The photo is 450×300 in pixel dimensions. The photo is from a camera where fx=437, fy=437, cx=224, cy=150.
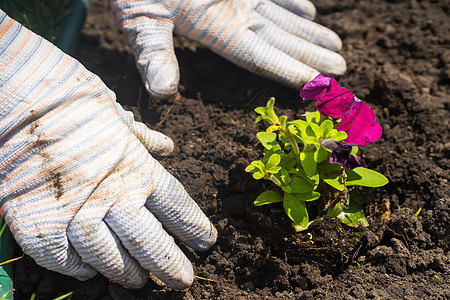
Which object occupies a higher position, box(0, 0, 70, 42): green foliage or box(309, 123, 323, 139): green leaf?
box(309, 123, 323, 139): green leaf

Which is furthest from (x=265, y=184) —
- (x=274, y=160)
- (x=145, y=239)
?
(x=145, y=239)

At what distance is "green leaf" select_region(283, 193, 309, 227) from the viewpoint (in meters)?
1.69

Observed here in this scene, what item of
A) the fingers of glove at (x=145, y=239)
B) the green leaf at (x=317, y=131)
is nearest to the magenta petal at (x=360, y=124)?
the green leaf at (x=317, y=131)

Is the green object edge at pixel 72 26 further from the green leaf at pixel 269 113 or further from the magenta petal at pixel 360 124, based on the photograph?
the magenta petal at pixel 360 124

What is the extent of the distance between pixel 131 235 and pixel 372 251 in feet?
3.26

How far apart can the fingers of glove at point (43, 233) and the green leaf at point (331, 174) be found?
38.3 inches

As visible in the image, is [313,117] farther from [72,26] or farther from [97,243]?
[72,26]

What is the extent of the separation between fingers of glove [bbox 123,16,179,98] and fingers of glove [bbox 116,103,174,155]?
198 mm

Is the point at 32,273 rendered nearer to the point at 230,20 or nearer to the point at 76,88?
the point at 76,88

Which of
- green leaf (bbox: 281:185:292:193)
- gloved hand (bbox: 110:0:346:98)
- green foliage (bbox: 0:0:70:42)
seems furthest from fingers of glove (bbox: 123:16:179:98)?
green leaf (bbox: 281:185:292:193)

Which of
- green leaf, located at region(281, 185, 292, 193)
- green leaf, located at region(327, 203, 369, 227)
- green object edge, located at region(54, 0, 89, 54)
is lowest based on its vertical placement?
green leaf, located at region(327, 203, 369, 227)

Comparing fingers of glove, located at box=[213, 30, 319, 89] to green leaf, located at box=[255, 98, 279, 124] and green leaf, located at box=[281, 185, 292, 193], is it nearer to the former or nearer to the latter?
green leaf, located at box=[255, 98, 279, 124]

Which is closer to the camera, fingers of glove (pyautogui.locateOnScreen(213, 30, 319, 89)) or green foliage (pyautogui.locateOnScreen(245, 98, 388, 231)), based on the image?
green foliage (pyautogui.locateOnScreen(245, 98, 388, 231))

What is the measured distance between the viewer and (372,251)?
1.82 metres
